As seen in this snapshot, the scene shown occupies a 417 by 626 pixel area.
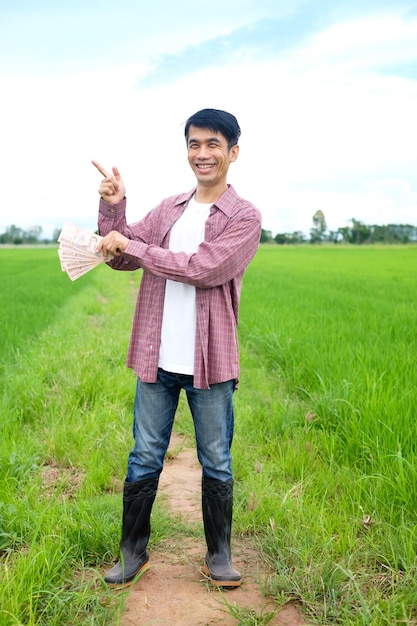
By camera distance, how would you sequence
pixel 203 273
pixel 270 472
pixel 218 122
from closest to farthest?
pixel 203 273, pixel 218 122, pixel 270 472

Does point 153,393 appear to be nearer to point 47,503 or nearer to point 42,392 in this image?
point 47,503

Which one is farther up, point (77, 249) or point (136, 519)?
point (77, 249)

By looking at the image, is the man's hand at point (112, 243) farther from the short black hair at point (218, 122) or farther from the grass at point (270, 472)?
the grass at point (270, 472)

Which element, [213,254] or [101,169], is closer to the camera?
[213,254]

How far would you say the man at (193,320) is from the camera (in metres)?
2.31

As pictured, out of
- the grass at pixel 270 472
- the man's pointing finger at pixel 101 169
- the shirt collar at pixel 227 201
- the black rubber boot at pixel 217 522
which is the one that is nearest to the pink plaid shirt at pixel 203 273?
the shirt collar at pixel 227 201

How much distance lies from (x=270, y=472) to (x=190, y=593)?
1.00 metres

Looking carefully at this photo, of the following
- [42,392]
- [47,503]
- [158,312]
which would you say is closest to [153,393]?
[158,312]

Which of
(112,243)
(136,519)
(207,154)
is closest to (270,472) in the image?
(136,519)

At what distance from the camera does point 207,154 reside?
2.34 metres

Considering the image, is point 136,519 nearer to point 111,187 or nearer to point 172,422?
Result: point 172,422

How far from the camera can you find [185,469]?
3.66 meters

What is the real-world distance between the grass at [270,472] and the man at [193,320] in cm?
26

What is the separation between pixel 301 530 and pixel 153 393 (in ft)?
2.88
